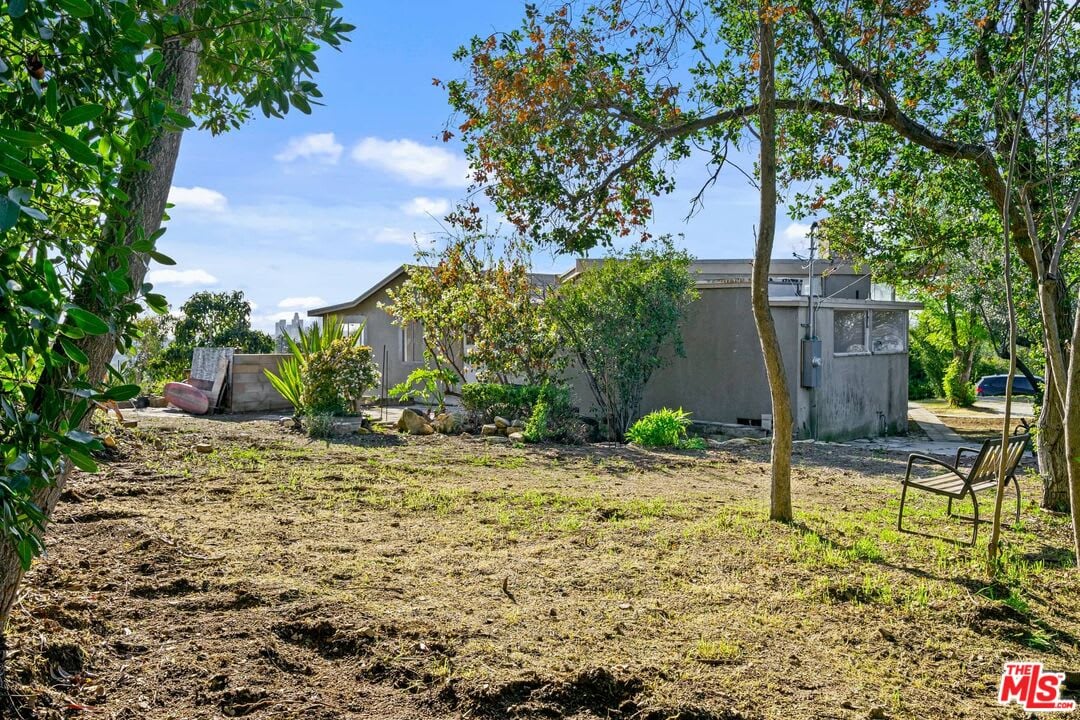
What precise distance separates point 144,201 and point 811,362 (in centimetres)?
1218

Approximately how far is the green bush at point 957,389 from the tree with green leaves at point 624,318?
16.5 metres

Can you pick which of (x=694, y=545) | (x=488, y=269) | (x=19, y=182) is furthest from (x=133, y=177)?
(x=488, y=269)

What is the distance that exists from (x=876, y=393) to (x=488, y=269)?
873 centimetres

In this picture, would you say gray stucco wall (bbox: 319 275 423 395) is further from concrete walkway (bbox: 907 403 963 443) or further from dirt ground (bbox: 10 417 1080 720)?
dirt ground (bbox: 10 417 1080 720)

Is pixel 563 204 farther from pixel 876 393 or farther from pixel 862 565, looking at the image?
pixel 876 393

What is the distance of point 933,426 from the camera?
18.5 m

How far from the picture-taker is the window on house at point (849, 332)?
15.1 meters

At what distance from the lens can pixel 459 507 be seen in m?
6.78

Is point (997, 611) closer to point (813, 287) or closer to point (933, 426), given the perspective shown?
point (813, 287)

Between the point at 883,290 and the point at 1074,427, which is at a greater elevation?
the point at 883,290

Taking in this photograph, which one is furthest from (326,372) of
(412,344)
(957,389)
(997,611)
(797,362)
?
(957,389)

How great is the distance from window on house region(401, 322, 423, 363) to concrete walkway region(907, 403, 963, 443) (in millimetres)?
12580

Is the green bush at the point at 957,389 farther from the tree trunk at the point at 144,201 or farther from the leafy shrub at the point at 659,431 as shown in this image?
the tree trunk at the point at 144,201

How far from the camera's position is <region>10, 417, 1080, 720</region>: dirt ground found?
124 inches
